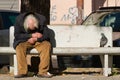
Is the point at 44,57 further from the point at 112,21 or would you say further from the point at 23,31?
the point at 112,21

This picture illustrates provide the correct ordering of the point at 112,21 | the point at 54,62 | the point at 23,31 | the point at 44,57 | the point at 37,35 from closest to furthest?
the point at 44,57 < the point at 37,35 < the point at 23,31 < the point at 54,62 < the point at 112,21

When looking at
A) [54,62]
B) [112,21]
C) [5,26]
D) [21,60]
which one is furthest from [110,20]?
[21,60]

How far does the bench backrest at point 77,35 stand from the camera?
9.71 m

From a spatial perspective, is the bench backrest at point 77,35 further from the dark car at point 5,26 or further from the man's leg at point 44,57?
the dark car at point 5,26

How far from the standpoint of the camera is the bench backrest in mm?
9711

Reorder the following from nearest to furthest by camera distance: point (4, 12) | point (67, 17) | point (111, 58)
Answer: point (111, 58)
point (4, 12)
point (67, 17)

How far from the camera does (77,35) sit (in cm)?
977

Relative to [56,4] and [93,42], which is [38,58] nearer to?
[93,42]

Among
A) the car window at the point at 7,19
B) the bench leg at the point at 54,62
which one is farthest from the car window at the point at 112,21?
the car window at the point at 7,19

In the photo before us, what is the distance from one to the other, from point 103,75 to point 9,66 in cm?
196

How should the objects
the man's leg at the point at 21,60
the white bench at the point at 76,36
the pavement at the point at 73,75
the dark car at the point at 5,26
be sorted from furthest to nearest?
the dark car at the point at 5,26
the white bench at the point at 76,36
the pavement at the point at 73,75
the man's leg at the point at 21,60

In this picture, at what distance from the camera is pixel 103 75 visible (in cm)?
952

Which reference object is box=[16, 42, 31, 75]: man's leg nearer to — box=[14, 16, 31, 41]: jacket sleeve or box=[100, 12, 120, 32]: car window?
box=[14, 16, 31, 41]: jacket sleeve

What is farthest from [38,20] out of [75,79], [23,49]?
[75,79]
